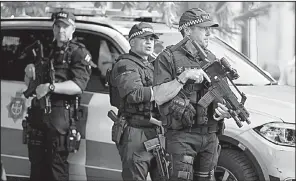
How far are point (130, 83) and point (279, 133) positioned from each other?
136 cm

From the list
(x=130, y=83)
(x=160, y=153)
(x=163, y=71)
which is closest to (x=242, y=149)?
(x=160, y=153)

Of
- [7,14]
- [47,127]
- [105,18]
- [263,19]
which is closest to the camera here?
[47,127]

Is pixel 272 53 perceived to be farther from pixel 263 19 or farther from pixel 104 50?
pixel 104 50

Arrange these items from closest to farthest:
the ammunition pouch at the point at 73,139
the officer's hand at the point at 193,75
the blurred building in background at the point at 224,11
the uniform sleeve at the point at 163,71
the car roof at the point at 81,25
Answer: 1. the officer's hand at the point at 193,75
2. the uniform sleeve at the point at 163,71
3. the ammunition pouch at the point at 73,139
4. the car roof at the point at 81,25
5. the blurred building in background at the point at 224,11

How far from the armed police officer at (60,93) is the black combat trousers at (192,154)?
5.32ft

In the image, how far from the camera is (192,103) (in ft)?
17.3

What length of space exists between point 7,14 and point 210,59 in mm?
5384

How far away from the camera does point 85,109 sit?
6.98 meters

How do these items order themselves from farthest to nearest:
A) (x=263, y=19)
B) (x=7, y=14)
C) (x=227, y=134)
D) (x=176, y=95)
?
(x=263, y=19)
(x=7, y=14)
(x=227, y=134)
(x=176, y=95)

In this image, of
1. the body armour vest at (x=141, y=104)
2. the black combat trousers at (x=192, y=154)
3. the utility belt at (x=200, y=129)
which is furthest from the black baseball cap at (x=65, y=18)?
the utility belt at (x=200, y=129)

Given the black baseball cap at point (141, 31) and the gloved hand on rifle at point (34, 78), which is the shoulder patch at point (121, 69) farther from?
the gloved hand on rifle at point (34, 78)

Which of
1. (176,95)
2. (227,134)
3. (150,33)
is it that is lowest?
(227,134)

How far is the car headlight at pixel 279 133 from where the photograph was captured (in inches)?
245

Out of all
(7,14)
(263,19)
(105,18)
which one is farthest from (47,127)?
(263,19)
